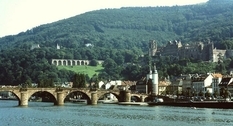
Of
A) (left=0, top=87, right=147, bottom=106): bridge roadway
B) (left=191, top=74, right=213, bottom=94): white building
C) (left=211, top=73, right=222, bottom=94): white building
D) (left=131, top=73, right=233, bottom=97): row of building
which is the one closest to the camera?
(left=0, top=87, right=147, bottom=106): bridge roadway

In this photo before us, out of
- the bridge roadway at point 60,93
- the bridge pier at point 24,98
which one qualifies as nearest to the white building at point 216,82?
the bridge roadway at point 60,93

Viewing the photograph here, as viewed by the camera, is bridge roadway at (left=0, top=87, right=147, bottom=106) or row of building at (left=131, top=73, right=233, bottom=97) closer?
bridge roadway at (left=0, top=87, right=147, bottom=106)

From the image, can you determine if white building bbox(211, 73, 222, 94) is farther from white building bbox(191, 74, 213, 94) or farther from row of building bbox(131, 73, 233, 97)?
white building bbox(191, 74, 213, 94)

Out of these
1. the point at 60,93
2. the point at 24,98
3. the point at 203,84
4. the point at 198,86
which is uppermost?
the point at 203,84

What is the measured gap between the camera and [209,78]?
139 metres

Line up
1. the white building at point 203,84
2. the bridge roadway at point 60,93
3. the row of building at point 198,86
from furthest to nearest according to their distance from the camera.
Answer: the white building at point 203,84 < the row of building at point 198,86 < the bridge roadway at point 60,93

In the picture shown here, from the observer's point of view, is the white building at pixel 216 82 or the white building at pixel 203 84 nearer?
the white building at pixel 216 82

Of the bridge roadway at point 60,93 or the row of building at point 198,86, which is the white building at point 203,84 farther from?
the bridge roadway at point 60,93

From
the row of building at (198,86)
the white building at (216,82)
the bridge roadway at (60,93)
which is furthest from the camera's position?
the white building at (216,82)

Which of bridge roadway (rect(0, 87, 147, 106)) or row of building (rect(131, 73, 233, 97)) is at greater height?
row of building (rect(131, 73, 233, 97))

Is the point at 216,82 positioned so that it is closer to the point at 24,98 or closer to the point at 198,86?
the point at 198,86

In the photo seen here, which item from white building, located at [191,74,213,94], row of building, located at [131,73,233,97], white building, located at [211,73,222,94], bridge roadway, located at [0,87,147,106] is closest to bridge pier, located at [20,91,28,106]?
bridge roadway, located at [0,87,147,106]

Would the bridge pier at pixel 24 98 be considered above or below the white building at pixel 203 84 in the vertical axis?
below

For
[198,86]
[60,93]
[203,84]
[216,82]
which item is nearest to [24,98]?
[60,93]
